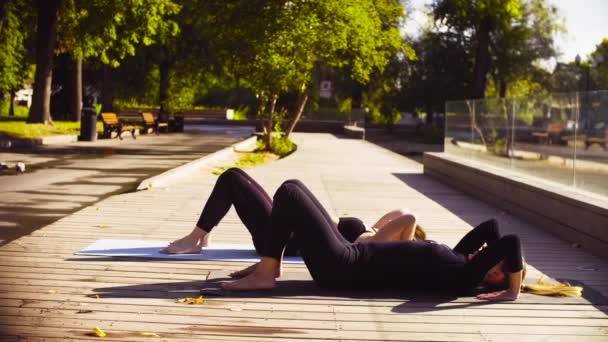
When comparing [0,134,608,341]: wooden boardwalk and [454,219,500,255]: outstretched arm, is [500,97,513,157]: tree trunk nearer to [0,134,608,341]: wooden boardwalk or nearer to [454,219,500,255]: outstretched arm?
[0,134,608,341]: wooden boardwalk

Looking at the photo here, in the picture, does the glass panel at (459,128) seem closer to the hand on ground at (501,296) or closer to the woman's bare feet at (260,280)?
the hand on ground at (501,296)

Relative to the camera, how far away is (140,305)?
5672 mm

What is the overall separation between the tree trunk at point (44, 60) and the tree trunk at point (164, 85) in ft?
48.5

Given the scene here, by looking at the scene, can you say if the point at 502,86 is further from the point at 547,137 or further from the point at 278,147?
the point at 547,137

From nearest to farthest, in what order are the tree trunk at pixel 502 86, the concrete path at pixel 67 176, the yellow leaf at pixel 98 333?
the yellow leaf at pixel 98 333
the concrete path at pixel 67 176
the tree trunk at pixel 502 86

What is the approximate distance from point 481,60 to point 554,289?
183 feet

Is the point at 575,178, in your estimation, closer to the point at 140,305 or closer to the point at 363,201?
the point at 363,201

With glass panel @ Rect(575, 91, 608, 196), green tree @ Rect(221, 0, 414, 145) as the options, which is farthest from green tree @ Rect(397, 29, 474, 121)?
glass panel @ Rect(575, 91, 608, 196)

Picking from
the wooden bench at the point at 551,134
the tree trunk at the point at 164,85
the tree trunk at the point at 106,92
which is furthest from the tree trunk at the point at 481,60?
the wooden bench at the point at 551,134

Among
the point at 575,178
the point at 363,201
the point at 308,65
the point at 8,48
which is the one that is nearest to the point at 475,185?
the point at 363,201

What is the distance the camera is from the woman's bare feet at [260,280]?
623 centimetres

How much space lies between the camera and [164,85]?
5172 cm

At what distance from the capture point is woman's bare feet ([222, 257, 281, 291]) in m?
6.23

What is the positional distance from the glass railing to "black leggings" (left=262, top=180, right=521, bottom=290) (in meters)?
4.24
